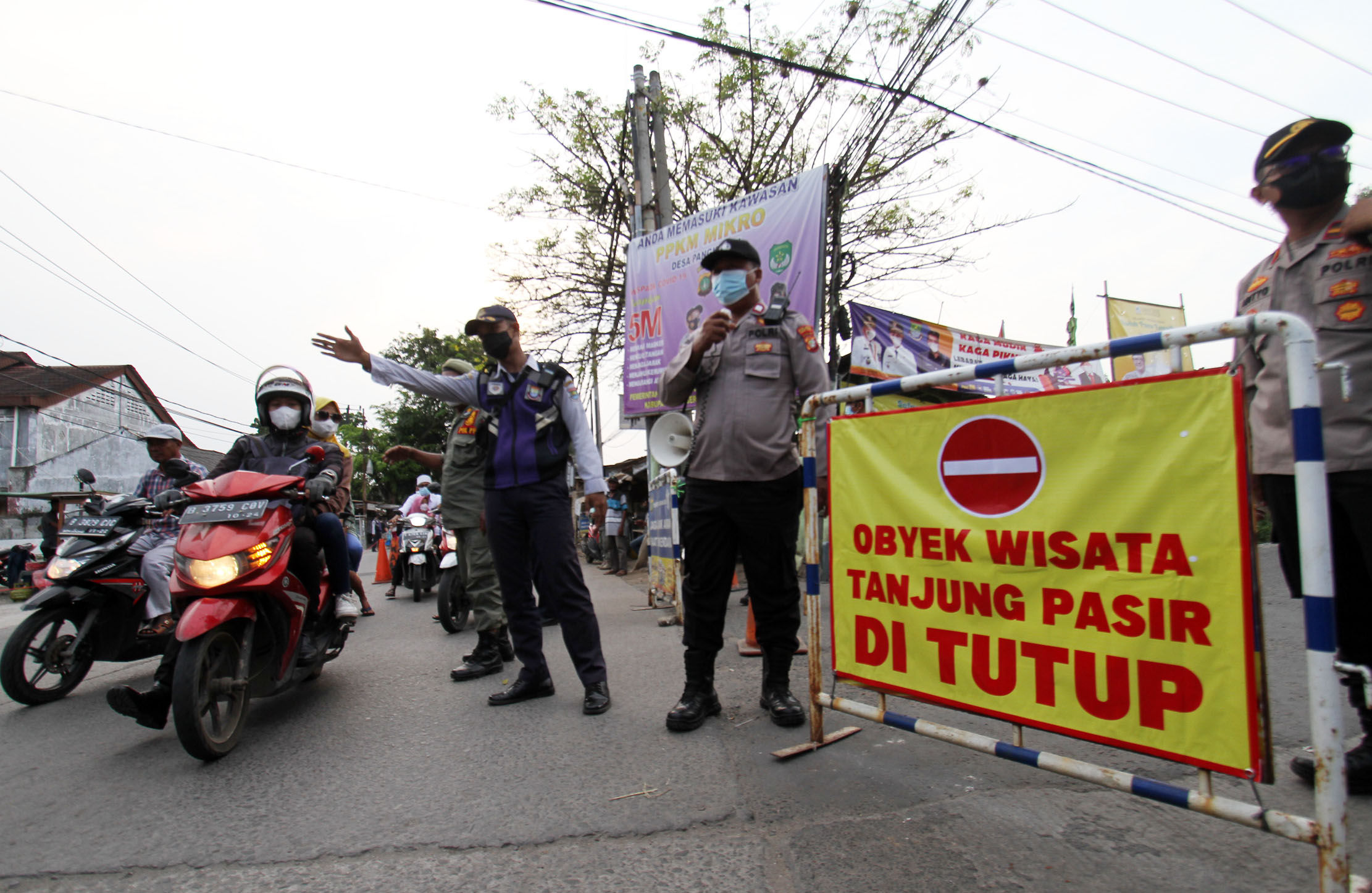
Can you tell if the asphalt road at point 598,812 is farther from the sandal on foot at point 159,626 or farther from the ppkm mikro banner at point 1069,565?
the sandal on foot at point 159,626

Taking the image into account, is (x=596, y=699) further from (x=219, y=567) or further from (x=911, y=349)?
(x=911, y=349)

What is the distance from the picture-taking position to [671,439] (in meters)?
4.06

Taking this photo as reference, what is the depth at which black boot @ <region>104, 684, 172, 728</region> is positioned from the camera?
2779 millimetres

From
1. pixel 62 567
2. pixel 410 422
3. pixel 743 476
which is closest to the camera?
pixel 743 476

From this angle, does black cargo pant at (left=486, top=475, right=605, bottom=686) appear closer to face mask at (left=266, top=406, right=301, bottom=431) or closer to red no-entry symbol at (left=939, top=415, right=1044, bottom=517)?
face mask at (left=266, top=406, right=301, bottom=431)

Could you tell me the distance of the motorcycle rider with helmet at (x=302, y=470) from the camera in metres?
3.58

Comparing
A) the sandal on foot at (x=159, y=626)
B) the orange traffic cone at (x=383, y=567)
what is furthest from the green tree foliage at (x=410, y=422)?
the sandal on foot at (x=159, y=626)

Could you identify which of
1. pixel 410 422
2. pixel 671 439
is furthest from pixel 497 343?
pixel 410 422

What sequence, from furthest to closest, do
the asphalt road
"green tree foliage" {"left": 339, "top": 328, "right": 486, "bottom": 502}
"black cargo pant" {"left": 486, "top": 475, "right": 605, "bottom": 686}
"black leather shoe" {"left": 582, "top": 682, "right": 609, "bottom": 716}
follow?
"green tree foliage" {"left": 339, "top": 328, "right": 486, "bottom": 502} → "black cargo pant" {"left": 486, "top": 475, "right": 605, "bottom": 686} → "black leather shoe" {"left": 582, "top": 682, "right": 609, "bottom": 716} → the asphalt road

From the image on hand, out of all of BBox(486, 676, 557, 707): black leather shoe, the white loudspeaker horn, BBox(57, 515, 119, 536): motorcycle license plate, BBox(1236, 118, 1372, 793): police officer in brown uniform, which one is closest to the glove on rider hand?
BBox(57, 515, 119, 536): motorcycle license plate

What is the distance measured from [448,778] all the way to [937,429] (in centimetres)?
208

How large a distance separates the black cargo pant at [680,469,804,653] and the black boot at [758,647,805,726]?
0.03 meters

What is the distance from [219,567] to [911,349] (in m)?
9.82

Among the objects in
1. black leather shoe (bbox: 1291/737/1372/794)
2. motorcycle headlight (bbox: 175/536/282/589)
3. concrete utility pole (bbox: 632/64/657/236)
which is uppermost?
concrete utility pole (bbox: 632/64/657/236)
